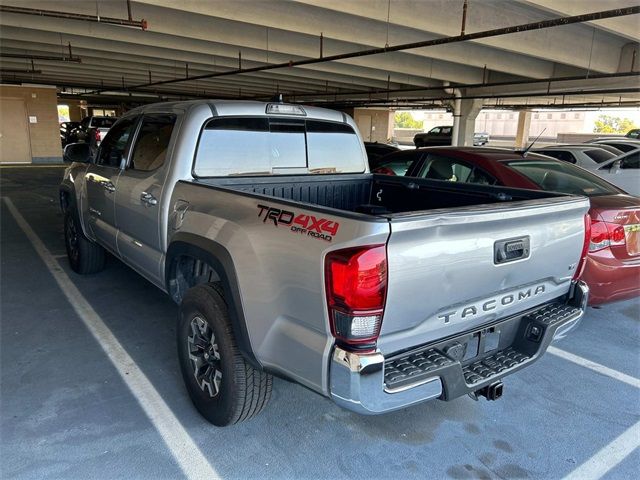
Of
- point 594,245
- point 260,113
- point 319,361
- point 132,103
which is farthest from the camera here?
point 132,103

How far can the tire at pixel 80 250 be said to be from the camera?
531 cm

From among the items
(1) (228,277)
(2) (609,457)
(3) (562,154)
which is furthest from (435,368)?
(3) (562,154)

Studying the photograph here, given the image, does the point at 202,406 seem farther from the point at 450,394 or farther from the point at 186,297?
the point at 450,394

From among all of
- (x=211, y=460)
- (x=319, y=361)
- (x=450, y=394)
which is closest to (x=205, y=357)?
(x=211, y=460)

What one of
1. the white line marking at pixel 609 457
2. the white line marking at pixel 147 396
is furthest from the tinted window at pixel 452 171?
the white line marking at pixel 147 396

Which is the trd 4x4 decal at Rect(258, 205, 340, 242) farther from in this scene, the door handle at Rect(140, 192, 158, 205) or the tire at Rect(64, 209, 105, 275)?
the tire at Rect(64, 209, 105, 275)

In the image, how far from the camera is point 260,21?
30.0 ft

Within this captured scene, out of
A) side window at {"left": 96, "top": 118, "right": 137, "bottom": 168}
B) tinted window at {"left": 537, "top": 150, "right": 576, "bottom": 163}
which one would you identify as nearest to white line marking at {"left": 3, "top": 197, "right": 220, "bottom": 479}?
side window at {"left": 96, "top": 118, "right": 137, "bottom": 168}

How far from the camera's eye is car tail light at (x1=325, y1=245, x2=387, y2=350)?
1.90m

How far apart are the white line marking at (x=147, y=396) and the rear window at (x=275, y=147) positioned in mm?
1548

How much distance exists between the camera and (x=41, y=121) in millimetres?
21516

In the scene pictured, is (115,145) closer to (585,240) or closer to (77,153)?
(77,153)

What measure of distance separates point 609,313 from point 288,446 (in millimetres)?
3974

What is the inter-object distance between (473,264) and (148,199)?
2.44 m
